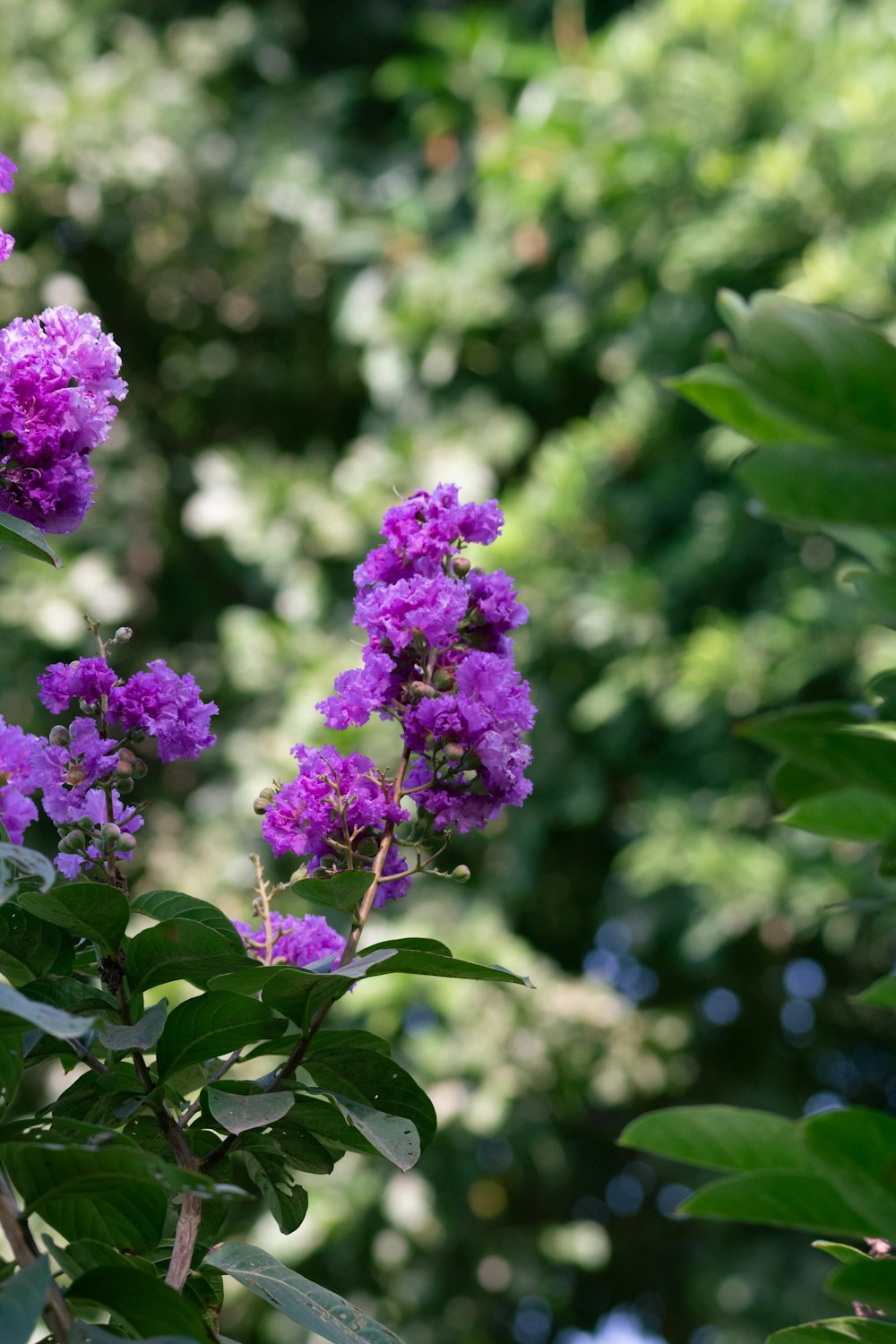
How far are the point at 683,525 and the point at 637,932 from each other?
1.00m

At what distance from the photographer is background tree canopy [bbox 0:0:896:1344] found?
124 inches

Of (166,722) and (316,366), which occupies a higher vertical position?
(316,366)

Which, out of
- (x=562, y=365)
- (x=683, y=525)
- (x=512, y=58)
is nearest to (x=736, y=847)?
(x=683, y=525)

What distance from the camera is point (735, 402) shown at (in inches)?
18.4

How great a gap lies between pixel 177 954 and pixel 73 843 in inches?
2.7

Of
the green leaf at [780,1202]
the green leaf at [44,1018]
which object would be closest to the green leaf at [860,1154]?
the green leaf at [780,1202]

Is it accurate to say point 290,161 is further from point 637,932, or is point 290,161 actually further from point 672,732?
point 637,932

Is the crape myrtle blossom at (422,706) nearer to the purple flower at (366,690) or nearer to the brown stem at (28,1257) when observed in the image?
the purple flower at (366,690)

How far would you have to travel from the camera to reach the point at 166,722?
680 mm

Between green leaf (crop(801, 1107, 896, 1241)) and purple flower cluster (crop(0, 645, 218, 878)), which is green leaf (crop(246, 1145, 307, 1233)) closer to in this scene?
purple flower cluster (crop(0, 645, 218, 878))

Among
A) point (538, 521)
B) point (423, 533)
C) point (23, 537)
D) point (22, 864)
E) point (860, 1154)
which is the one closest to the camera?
point (860, 1154)

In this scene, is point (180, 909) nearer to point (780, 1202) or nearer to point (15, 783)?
point (15, 783)

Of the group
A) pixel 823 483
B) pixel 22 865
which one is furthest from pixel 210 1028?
pixel 823 483

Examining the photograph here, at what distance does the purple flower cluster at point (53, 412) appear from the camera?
0.66 m
